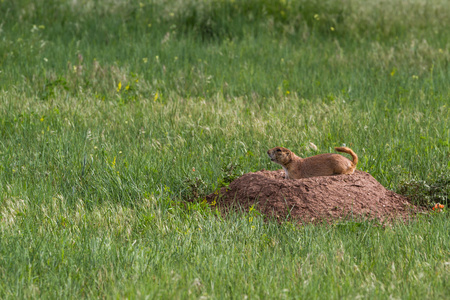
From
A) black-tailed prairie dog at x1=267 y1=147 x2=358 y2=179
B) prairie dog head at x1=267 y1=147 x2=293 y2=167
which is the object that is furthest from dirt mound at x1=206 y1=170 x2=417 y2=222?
prairie dog head at x1=267 y1=147 x2=293 y2=167

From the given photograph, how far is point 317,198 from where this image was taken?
4.93 meters

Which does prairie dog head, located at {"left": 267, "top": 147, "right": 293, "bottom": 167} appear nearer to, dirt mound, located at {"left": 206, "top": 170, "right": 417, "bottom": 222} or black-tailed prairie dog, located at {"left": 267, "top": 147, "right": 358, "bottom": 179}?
black-tailed prairie dog, located at {"left": 267, "top": 147, "right": 358, "bottom": 179}

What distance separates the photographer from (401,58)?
10.5 metres

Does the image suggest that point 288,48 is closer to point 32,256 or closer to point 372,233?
point 372,233

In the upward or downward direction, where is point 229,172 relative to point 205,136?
upward

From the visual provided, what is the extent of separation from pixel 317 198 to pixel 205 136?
2.37 metres

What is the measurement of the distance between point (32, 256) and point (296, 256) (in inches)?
74.0

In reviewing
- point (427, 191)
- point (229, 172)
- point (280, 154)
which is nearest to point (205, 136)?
point (229, 172)

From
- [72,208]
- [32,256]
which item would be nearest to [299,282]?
[32,256]

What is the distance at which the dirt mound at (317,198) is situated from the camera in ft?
15.9

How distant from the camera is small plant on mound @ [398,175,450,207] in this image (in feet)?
17.4

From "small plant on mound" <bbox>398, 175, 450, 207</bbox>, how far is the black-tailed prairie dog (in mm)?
596

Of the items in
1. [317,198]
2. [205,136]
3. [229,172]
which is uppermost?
[317,198]

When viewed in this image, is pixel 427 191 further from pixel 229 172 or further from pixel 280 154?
pixel 229 172
